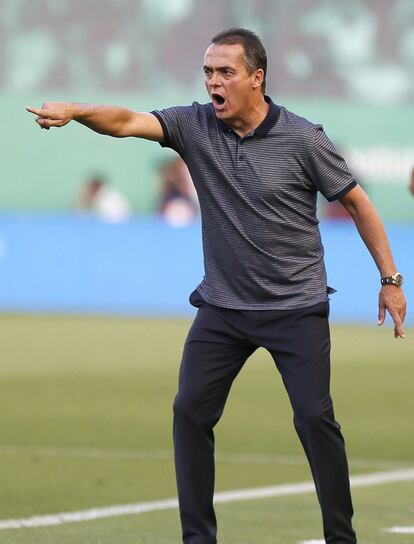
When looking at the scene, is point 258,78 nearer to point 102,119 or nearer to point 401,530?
point 102,119

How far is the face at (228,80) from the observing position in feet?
23.5

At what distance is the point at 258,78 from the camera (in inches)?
287

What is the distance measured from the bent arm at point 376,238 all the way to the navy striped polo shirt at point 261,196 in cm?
8

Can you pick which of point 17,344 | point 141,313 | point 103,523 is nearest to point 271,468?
point 103,523

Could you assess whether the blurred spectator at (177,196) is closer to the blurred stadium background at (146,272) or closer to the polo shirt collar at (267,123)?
the blurred stadium background at (146,272)

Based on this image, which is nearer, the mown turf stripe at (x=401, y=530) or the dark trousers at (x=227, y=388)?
the dark trousers at (x=227, y=388)

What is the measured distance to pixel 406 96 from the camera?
36156 mm

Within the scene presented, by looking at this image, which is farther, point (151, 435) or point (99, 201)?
point (99, 201)

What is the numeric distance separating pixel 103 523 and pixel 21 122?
92.5ft

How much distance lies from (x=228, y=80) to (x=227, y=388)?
1390 mm

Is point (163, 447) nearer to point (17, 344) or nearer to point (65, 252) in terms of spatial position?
point (17, 344)

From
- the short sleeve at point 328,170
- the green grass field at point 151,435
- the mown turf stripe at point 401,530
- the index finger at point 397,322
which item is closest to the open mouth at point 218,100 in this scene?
the short sleeve at point 328,170

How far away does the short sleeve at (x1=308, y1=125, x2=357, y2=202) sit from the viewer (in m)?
7.24

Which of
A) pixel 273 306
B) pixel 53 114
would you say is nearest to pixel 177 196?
pixel 273 306
